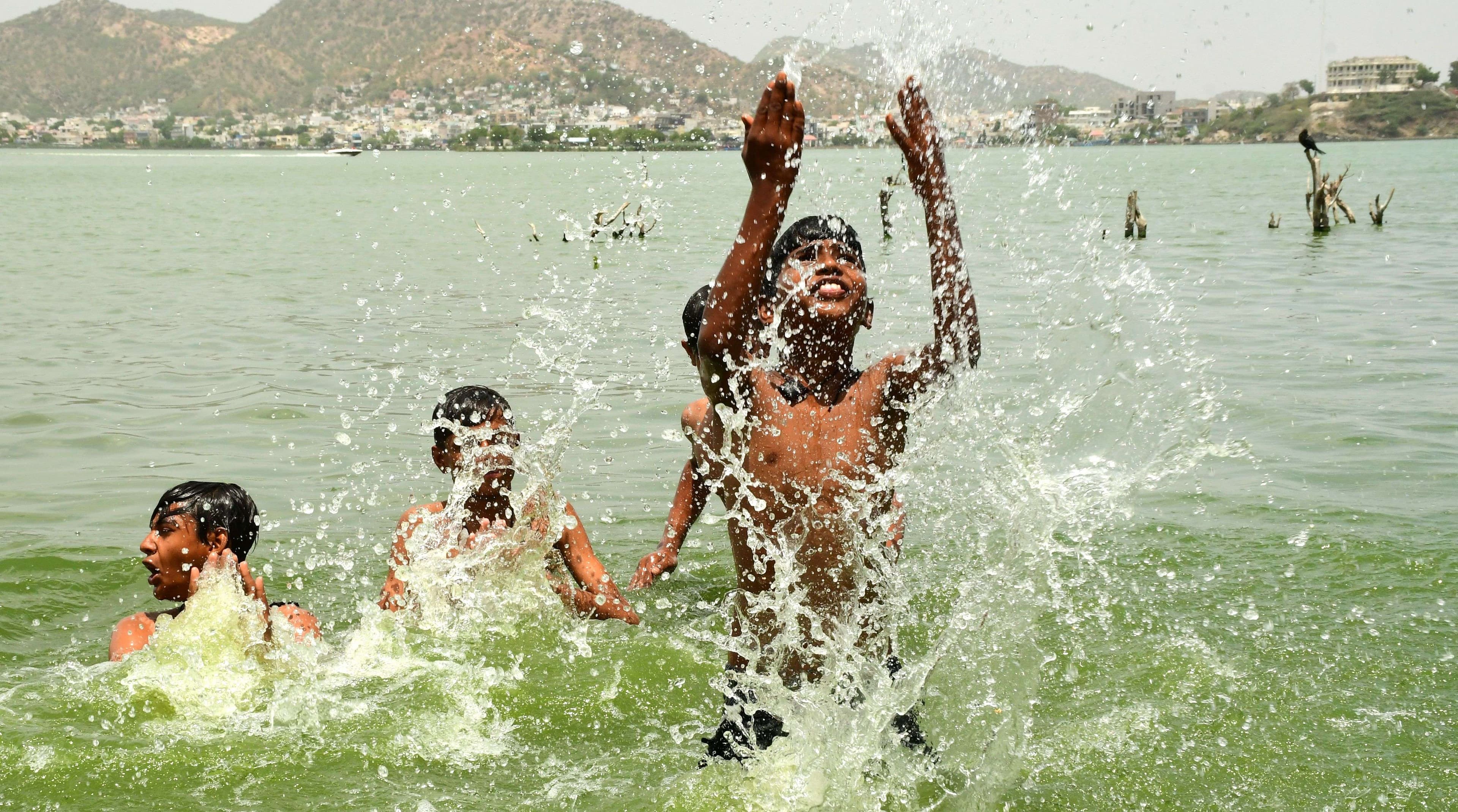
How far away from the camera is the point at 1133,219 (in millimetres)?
24750

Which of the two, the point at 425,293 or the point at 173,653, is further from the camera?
the point at 425,293

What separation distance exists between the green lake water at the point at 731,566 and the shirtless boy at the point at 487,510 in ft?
0.54

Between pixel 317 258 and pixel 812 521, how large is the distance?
21.9 m

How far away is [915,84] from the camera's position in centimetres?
281

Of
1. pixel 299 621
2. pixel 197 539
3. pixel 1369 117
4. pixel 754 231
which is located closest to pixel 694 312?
pixel 299 621

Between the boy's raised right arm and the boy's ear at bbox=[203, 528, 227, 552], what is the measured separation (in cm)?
229

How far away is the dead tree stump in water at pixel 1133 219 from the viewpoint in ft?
79.7

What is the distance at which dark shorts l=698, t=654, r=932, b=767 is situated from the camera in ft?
11.1

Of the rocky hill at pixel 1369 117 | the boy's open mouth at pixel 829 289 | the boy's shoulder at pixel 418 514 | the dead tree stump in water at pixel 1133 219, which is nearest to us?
the boy's open mouth at pixel 829 289

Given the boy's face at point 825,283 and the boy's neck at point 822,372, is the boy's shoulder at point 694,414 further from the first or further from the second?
the boy's face at point 825,283

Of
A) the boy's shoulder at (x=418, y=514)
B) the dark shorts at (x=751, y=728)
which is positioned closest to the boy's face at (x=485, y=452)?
the boy's shoulder at (x=418, y=514)

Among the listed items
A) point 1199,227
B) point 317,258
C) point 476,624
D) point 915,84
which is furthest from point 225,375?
point 1199,227

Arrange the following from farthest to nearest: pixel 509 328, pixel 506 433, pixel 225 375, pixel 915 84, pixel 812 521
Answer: pixel 509 328 → pixel 225 375 → pixel 506 433 → pixel 812 521 → pixel 915 84

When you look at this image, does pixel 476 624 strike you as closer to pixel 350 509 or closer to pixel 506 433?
pixel 506 433
